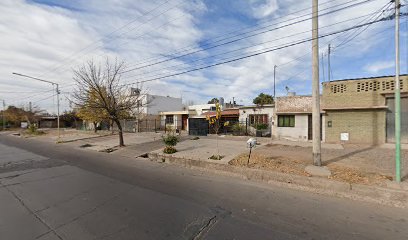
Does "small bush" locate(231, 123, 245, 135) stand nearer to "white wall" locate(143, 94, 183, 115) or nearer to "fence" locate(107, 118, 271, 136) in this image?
"fence" locate(107, 118, 271, 136)

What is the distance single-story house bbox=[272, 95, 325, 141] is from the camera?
56.2ft

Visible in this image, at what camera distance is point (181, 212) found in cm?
450

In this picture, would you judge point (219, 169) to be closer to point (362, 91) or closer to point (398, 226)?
point (398, 226)

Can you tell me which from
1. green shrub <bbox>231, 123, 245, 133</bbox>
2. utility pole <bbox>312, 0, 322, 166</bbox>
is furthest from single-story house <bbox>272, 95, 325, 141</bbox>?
utility pole <bbox>312, 0, 322, 166</bbox>

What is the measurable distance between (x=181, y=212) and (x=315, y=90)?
6.92 m

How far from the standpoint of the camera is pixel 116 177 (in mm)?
7605

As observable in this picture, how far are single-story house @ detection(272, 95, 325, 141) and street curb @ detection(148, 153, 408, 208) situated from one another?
437 inches

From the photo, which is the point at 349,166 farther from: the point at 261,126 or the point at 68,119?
the point at 68,119

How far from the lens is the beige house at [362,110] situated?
13.8m

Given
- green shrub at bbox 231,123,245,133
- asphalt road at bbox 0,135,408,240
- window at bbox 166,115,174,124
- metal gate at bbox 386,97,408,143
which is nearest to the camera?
asphalt road at bbox 0,135,408,240

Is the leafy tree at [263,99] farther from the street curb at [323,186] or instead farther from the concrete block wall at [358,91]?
the street curb at [323,186]

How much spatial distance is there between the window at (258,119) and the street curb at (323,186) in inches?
516

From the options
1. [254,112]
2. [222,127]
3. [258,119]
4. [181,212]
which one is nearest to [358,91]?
[258,119]

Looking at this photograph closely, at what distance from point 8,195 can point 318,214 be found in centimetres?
810
